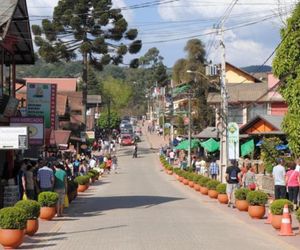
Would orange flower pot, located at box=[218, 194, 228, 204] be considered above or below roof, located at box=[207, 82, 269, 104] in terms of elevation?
below

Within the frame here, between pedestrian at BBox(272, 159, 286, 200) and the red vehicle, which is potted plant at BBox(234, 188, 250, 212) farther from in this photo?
the red vehicle

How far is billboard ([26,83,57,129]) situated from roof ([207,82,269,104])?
135 ft

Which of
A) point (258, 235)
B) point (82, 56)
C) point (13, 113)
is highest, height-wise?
point (82, 56)

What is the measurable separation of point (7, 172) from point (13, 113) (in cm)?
210

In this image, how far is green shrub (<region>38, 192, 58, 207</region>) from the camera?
20719 millimetres

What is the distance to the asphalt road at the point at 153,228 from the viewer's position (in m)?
15.3

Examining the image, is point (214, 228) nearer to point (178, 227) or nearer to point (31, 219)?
point (178, 227)

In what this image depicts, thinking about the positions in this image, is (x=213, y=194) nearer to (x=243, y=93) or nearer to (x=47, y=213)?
(x=47, y=213)

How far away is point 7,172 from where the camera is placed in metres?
22.8

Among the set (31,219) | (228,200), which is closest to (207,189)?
(228,200)

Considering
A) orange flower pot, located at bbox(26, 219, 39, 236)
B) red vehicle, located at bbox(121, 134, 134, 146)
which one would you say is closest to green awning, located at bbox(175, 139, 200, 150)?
red vehicle, located at bbox(121, 134, 134, 146)

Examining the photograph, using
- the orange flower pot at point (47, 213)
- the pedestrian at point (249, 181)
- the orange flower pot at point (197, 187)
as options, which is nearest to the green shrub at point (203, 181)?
the orange flower pot at point (197, 187)

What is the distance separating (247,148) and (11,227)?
131 feet

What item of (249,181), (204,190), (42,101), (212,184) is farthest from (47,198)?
(204,190)
